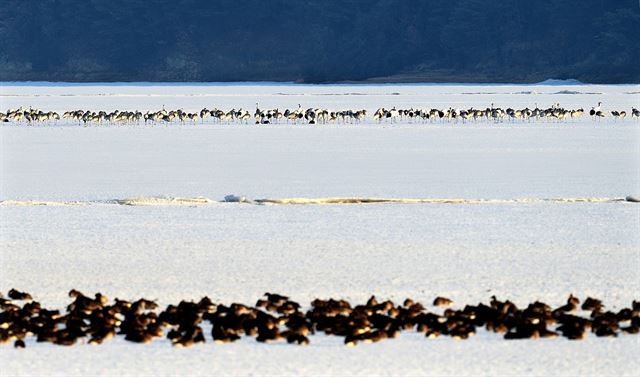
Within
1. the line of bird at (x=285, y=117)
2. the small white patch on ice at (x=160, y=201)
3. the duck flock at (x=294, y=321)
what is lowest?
the line of bird at (x=285, y=117)

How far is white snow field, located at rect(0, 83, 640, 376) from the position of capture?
10000mm

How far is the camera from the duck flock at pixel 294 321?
10.5 meters

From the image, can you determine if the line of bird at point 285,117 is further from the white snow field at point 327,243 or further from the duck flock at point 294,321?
the duck flock at point 294,321

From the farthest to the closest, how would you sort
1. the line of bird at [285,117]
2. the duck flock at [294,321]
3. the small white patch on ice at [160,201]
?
the line of bird at [285,117] < the small white patch on ice at [160,201] < the duck flock at [294,321]

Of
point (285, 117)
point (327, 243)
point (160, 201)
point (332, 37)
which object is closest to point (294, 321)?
point (327, 243)

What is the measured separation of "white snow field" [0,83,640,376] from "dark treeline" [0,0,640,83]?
115832mm

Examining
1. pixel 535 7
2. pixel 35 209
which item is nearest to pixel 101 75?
pixel 535 7

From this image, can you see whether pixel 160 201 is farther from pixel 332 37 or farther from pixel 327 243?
pixel 332 37

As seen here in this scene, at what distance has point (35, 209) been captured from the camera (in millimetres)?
18562

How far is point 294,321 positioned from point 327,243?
461 centimetres

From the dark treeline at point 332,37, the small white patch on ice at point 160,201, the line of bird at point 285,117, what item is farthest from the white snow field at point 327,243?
the dark treeline at point 332,37

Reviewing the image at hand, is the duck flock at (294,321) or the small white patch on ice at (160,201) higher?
the duck flock at (294,321)

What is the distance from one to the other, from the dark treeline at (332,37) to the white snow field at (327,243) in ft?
380

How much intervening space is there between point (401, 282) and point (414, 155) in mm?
16338
